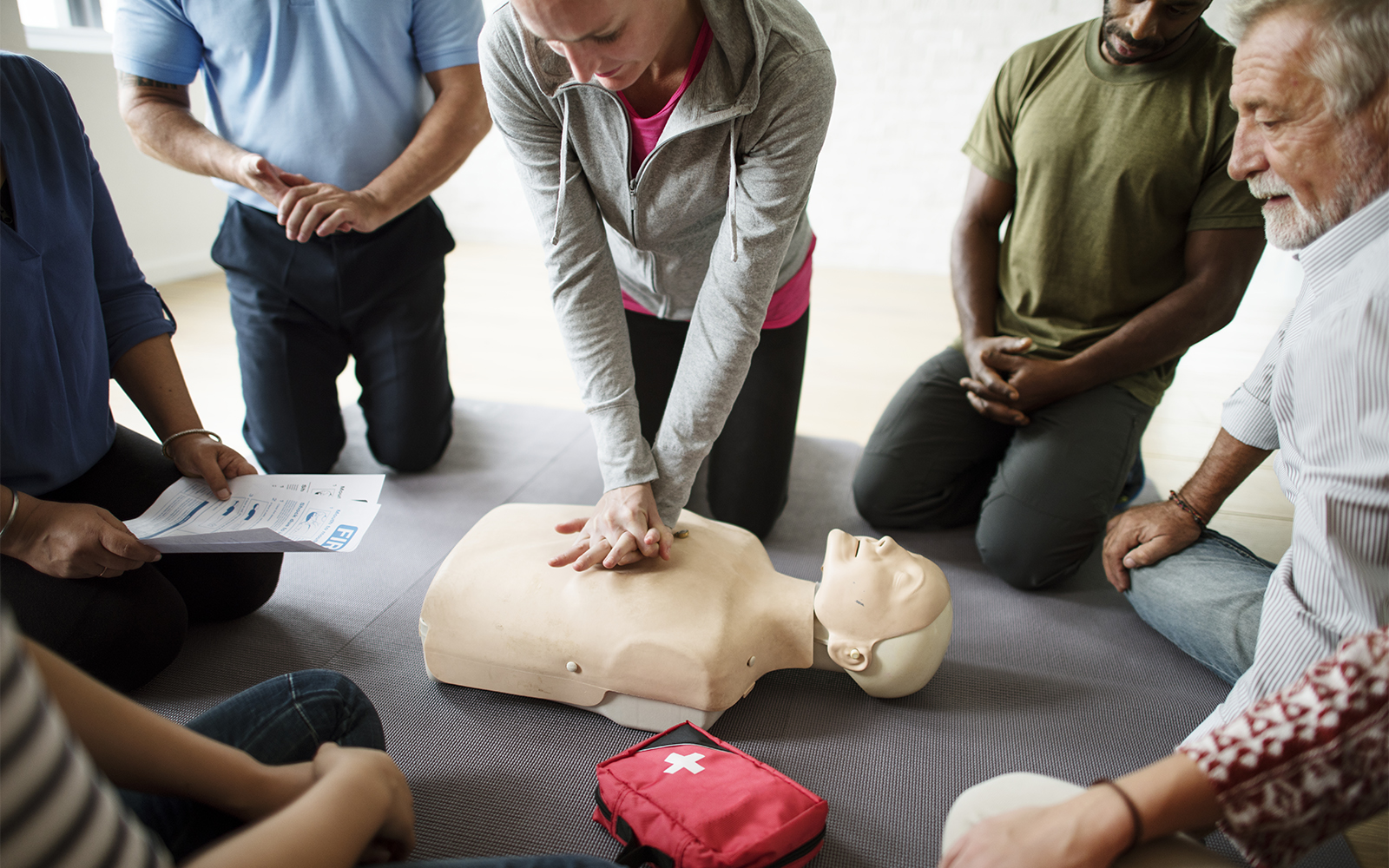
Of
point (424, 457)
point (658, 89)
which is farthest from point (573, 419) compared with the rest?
point (658, 89)

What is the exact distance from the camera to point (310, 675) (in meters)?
1.03

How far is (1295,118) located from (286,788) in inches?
54.1

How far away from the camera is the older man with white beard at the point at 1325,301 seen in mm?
898

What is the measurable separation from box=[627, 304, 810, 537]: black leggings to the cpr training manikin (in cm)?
50

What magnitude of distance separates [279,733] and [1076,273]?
1.66 m

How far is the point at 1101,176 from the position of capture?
1.66m

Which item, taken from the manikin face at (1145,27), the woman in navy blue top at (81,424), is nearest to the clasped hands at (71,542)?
the woman in navy blue top at (81,424)

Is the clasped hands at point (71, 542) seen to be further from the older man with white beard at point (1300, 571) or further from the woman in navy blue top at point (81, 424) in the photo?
the older man with white beard at point (1300, 571)

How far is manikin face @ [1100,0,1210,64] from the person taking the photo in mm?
1488

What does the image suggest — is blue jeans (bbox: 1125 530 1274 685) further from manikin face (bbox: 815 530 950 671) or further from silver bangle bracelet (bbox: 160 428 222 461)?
silver bangle bracelet (bbox: 160 428 222 461)

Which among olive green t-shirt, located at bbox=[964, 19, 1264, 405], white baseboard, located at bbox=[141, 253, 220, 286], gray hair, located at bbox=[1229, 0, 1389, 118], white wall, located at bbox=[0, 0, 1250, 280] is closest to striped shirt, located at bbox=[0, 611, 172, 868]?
gray hair, located at bbox=[1229, 0, 1389, 118]

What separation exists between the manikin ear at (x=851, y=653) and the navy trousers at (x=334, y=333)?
1.25 m

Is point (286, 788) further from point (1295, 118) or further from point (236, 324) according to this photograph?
point (236, 324)

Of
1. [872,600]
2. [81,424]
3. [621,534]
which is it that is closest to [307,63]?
[81,424]
